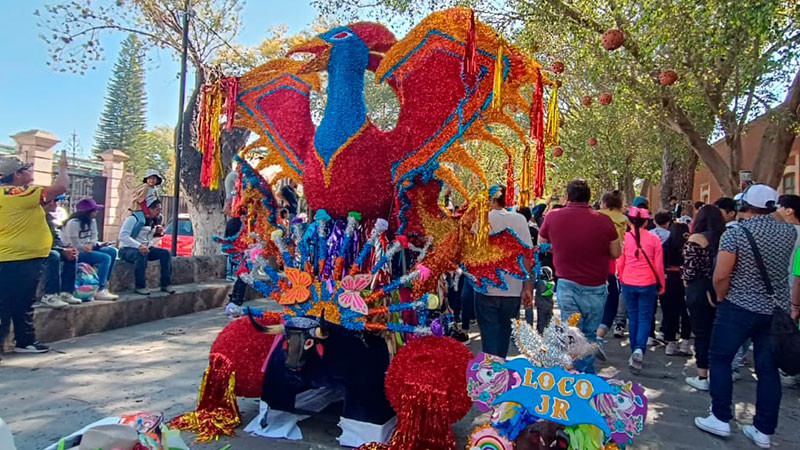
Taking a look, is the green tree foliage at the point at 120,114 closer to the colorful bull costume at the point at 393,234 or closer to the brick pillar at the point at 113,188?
the brick pillar at the point at 113,188

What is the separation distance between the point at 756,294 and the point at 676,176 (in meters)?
12.6

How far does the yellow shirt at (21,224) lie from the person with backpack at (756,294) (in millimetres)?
5291

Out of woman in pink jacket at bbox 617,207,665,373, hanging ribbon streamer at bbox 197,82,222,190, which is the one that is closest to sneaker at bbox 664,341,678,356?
woman in pink jacket at bbox 617,207,665,373

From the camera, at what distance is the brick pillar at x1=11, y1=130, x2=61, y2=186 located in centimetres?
1272

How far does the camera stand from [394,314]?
10.4 feet

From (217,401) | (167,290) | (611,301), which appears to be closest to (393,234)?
(217,401)

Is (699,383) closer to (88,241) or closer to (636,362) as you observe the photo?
(636,362)

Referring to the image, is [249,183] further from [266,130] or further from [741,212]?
[741,212]

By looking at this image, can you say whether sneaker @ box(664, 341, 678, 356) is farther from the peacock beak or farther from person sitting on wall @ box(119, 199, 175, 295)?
person sitting on wall @ box(119, 199, 175, 295)

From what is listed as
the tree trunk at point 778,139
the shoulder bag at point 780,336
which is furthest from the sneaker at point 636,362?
the tree trunk at point 778,139

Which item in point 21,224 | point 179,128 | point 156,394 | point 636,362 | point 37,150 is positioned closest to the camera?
point 156,394

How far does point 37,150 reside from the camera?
42.3 feet

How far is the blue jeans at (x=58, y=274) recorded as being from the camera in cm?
551

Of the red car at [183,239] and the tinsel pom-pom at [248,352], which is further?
the red car at [183,239]
